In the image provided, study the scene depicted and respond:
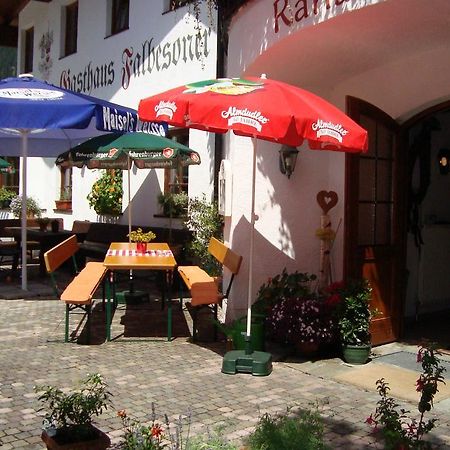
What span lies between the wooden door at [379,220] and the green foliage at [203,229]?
7.91 ft

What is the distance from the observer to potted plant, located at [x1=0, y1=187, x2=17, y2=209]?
16516 mm

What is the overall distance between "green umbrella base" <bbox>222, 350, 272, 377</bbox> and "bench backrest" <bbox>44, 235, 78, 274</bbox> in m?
2.38

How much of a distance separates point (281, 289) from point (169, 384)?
1.92m

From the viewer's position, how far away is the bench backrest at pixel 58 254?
678 centimetres

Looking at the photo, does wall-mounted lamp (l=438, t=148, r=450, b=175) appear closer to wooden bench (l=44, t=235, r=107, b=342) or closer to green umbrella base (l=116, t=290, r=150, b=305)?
green umbrella base (l=116, t=290, r=150, b=305)

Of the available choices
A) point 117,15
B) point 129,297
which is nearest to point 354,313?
point 129,297

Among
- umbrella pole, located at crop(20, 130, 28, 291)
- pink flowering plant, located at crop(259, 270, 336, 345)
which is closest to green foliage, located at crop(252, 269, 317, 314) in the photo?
pink flowering plant, located at crop(259, 270, 336, 345)

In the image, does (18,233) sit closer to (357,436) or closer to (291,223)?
(291,223)

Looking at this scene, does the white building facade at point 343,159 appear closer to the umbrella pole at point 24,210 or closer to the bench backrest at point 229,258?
the bench backrest at point 229,258

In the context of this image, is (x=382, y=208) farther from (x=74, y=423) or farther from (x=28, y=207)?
(x=28, y=207)

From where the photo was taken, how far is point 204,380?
206 inches

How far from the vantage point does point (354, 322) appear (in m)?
5.95

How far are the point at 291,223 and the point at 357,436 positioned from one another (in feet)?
10.4

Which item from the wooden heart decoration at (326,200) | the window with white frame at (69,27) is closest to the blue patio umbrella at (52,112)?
the wooden heart decoration at (326,200)
